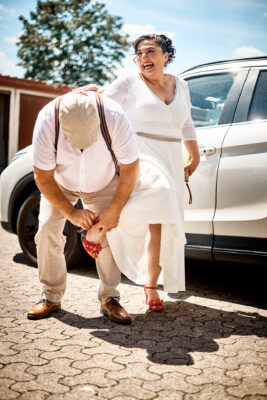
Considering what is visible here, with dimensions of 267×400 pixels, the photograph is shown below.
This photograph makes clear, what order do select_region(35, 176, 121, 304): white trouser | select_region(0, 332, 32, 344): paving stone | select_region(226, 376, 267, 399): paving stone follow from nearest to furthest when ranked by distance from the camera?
1. select_region(226, 376, 267, 399): paving stone
2. select_region(0, 332, 32, 344): paving stone
3. select_region(35, 176, 121, 304): white trouser

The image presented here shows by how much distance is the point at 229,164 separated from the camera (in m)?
3.45

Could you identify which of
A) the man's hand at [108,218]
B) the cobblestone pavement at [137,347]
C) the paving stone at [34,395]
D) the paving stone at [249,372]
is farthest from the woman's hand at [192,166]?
the paving stone at [34,395]

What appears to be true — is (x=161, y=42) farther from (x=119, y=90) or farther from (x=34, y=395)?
(x=34, y=395)

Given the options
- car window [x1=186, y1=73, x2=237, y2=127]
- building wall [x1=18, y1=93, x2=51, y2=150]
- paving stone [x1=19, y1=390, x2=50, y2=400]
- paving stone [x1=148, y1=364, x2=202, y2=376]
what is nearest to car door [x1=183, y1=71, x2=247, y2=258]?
car window [x1=186, y1=73, x2=237, y2=127]

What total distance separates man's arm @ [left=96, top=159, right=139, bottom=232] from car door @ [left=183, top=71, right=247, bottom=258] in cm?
90

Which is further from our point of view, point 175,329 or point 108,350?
point 175,329

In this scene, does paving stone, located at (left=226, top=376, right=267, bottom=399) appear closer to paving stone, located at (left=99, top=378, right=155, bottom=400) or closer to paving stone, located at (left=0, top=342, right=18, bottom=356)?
paving stone, located at (left=99, top=378, right=155, bottom=400)

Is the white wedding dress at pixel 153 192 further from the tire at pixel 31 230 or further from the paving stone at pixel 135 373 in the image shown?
the tire at pixel 31 230

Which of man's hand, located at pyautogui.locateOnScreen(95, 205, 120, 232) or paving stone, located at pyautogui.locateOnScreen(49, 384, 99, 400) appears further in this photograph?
man's hand, located at pyautogui.locateOnScreen(95, 205, 120, 232)

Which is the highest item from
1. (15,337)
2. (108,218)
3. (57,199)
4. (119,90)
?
(119,90)

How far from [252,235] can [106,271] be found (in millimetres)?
1124

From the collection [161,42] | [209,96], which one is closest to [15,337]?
[161,42]

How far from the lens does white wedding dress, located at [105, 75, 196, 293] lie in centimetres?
292

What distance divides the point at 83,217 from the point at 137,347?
87 centimetres
